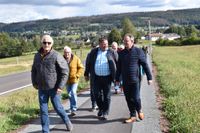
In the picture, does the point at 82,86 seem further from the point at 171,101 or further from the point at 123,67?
the point at 123,67

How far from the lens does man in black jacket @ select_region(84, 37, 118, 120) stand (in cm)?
923

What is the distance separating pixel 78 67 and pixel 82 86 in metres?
6.69

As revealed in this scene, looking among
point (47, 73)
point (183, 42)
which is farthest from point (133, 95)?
point (183, 42)

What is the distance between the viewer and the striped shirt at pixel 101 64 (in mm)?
9227

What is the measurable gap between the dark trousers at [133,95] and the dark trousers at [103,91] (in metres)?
0.62

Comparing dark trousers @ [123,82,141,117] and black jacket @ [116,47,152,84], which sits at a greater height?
black jacket @ [116,47,152,84]

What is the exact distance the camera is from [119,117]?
9.42 m

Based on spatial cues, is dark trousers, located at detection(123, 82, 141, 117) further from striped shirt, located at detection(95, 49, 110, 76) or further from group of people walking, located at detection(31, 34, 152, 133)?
striped shirt, located at detection(95, 49, 110, 76)

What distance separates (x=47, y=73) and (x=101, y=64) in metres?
2.00

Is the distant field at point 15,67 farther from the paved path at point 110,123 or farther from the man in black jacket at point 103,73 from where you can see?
the man in black jacket at point 103,73

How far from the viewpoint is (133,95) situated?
876 centimetres

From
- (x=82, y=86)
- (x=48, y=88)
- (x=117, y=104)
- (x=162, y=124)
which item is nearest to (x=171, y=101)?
(x=117, y=104)

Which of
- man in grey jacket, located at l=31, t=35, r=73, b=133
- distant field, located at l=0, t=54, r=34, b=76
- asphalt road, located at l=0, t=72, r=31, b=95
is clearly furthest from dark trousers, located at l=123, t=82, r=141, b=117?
distant field, located at l=0, t=54, r=34, b=76

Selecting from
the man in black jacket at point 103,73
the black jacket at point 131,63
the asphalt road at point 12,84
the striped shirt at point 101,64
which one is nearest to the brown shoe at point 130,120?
the man in black jacket at point 103,73
